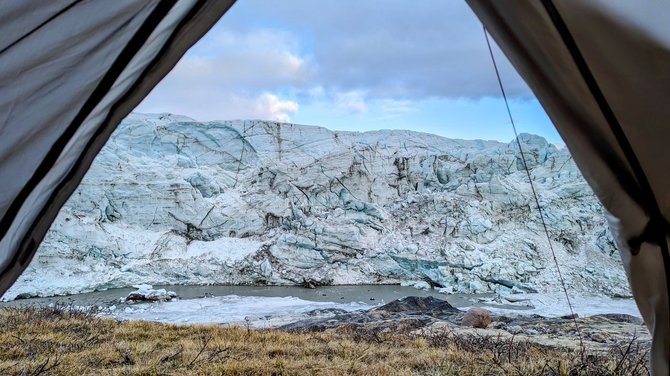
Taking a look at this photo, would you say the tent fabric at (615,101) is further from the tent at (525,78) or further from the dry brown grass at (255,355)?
the dry brown grass at (255,355)

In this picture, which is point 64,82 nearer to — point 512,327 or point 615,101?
point 615,101

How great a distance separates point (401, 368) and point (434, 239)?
15.1m

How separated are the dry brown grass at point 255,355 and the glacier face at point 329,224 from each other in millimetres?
11179

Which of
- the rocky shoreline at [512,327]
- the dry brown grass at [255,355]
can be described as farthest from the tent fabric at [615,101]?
the rocky shoreline at [512,327]

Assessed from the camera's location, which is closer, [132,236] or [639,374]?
[639,374]

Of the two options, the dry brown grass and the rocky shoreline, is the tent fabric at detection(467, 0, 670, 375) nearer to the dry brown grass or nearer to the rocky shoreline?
the dry brown grass

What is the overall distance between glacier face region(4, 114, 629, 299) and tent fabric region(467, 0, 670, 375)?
14.3 m

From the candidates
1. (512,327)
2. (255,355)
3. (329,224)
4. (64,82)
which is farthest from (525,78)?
(329,224)

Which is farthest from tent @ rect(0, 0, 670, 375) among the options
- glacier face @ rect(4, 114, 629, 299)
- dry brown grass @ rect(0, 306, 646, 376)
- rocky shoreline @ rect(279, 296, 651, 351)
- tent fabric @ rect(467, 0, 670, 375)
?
glacier face @ rect(4, 114, 629, 299)

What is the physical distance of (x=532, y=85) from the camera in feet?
4.43

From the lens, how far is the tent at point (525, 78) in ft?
3.85

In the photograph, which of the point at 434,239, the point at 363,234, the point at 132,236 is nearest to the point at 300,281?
the point at 363,234

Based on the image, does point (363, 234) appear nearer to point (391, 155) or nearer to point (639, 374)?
point (391, 155)

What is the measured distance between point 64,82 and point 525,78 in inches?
56.0
